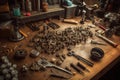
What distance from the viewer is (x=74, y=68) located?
1.14 m

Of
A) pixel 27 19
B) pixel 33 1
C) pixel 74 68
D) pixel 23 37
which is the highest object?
pixel 33 1

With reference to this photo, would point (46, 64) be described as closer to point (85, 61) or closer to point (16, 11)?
point (85, 61)

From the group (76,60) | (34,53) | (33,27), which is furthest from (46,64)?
(33,27)

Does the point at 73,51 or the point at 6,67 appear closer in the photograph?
the point at 6,67

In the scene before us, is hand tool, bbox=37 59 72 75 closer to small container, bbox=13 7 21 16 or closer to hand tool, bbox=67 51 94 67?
hand tool, bbox=67 51 94 67

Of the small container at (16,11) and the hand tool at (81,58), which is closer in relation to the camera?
the hand tool at (81,58)

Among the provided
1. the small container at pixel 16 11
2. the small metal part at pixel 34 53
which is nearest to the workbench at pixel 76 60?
the small metal part at pixel 34 53

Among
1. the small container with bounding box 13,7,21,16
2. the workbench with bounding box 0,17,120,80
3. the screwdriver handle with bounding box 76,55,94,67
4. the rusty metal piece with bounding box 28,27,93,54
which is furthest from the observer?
the small container with bounding box 13,7,21,16

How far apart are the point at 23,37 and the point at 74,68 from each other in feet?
2.10

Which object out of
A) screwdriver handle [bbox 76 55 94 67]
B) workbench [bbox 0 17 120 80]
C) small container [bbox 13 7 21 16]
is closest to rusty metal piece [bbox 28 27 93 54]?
workbench [bbox 0 17 120 80]

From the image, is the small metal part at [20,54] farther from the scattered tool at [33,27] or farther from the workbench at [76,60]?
the scattered tool at [33,27]

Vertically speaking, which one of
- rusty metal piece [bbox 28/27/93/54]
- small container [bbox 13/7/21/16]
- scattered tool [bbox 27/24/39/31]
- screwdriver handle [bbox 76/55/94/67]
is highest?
small container [bbox 13/7/21/16]

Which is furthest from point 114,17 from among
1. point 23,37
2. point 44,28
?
point 23,37

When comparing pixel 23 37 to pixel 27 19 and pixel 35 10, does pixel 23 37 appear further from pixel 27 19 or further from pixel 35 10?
pixel 35 10
